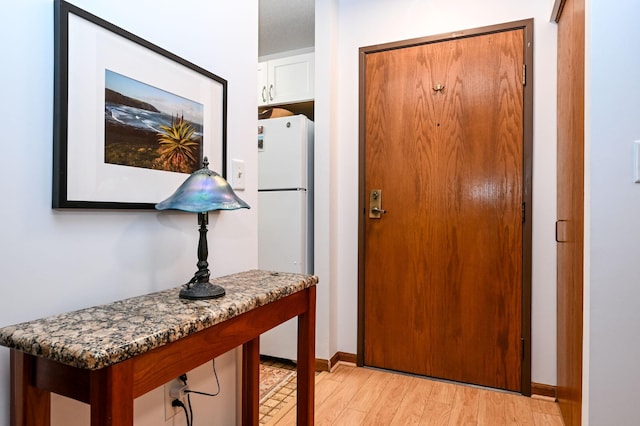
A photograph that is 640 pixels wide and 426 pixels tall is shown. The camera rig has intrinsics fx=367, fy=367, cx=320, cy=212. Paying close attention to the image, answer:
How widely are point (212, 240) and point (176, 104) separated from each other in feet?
1.62

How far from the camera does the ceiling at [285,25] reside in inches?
99.0

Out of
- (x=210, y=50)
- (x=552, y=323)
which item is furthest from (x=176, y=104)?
(x=552, y=323)

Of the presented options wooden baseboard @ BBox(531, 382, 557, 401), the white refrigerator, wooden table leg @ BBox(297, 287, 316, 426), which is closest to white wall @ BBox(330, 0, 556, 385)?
wooden baseboard @ BBox(531, 382, 557, 401)

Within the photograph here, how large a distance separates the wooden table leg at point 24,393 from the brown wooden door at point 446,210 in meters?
1.81

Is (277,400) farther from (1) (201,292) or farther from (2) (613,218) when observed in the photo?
(2) (613,218)

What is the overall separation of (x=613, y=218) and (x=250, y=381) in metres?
1.41

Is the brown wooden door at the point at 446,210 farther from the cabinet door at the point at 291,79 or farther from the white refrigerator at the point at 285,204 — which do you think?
the cabinet door at the point at 291,79

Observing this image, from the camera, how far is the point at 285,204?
2.45 m

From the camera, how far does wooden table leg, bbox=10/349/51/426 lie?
0.79 meters

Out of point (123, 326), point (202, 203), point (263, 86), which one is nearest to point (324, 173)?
point (263, 86)

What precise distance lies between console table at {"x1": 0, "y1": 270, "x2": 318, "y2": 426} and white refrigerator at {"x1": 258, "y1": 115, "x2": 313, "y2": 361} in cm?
130

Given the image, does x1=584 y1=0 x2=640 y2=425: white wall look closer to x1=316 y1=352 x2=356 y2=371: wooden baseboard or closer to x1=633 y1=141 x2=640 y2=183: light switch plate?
x1=633 y1=141 x2=640 y2=183: light switch plate

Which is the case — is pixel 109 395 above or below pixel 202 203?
below

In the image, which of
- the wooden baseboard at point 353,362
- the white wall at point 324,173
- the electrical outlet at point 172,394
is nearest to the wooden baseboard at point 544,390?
the wooden baseboard at point 353,362
